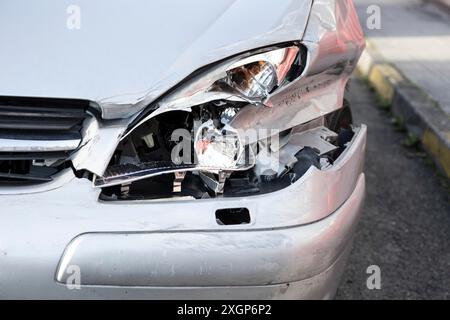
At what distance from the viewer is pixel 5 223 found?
56.0 inches

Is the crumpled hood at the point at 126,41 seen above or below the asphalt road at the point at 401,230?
above

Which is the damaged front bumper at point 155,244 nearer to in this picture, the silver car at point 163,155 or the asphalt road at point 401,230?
the silver car at point 163,155

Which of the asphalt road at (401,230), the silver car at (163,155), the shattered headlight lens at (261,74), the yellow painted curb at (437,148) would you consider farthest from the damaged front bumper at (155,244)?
the yellow painted curb at (437,148)

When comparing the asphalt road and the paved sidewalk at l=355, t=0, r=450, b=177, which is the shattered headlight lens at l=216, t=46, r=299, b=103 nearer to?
the asphalt road

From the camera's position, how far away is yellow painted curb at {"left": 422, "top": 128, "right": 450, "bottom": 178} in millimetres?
3600

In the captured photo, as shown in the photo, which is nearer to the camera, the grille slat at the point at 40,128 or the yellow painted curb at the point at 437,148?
the grille slat at the point at 40,128

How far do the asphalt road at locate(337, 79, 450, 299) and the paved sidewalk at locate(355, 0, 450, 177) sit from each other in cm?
22

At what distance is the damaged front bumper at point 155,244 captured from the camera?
56.0 inches

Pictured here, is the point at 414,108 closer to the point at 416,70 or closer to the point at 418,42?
the point at 416,70

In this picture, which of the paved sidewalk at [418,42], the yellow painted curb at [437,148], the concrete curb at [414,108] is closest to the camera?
the yellow painted curb at [437,148]

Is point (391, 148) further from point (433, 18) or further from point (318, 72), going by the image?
point (433, 18)

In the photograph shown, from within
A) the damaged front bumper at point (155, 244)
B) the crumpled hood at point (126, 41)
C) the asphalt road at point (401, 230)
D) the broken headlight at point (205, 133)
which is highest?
the crumpled hood at point (126, 41)

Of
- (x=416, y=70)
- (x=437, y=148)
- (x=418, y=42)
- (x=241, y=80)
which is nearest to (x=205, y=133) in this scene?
(x=241, y=80)

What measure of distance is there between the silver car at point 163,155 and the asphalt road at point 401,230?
0.96 meters
